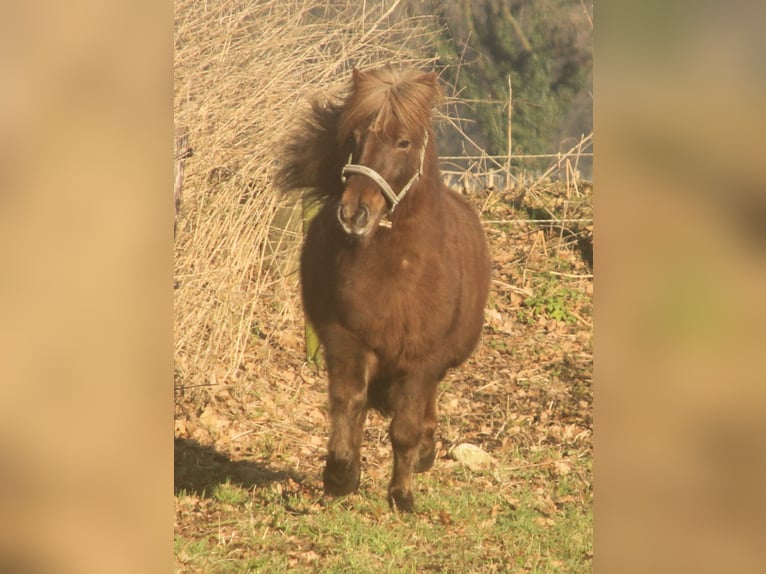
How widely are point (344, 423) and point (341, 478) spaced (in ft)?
0.89

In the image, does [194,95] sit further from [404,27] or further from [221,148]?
[404,27]

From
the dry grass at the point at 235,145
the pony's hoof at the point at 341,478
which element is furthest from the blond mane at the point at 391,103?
the pony's hoof at the point at 341,478

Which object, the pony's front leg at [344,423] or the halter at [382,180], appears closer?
the halter at [382,180]

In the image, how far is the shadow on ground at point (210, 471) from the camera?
4.45m

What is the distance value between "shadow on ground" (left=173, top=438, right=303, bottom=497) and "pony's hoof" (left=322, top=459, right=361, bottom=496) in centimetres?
23

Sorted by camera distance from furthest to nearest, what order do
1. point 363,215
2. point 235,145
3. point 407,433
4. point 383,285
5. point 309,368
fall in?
point 235,145
point 309,368
point 407,433
point 383,285
point 363,215

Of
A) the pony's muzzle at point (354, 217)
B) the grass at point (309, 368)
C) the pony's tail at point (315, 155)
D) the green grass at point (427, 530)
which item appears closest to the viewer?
the pony's muzzle at point (354, 217)

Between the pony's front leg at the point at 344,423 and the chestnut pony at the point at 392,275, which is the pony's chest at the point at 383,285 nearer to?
the chestnut pony at the point at 392,275

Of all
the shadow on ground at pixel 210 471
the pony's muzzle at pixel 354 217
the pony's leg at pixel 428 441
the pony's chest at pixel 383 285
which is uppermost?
the pony's muzzle at pixel 354 217

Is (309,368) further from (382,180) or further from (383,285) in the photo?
(382,180)

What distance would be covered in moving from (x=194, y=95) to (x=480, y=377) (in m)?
2.14

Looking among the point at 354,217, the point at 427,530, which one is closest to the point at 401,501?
the point at 427,530

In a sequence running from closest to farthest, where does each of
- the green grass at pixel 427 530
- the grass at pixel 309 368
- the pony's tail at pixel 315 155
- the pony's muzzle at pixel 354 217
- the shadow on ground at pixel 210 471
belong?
the pony's muzzle at pixel 354 217 → the green grass at pixel 427 530 → the grass at pixel 309 368 → the pony's tail at pixel 315 155 → the shadow on ground at pixel 210 471

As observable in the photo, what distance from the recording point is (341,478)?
4.23 meters
